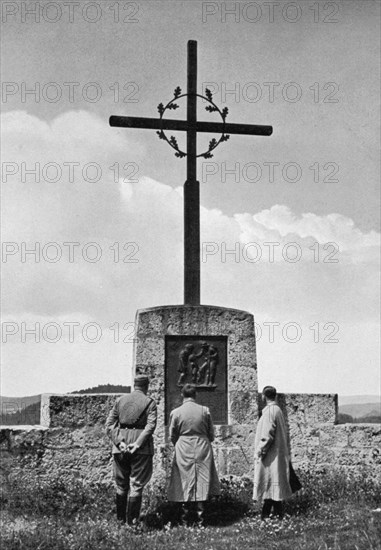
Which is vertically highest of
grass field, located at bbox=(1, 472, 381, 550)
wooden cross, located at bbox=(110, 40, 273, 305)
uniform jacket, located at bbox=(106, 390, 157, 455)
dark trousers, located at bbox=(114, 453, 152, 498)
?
wooden cross, located at bbox=(110, 40, 273, 305)

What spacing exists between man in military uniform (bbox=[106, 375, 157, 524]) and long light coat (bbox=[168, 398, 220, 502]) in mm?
374

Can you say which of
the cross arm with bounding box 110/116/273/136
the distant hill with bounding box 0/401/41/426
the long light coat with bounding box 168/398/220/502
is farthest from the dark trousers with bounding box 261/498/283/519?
the distant hill with bounding box 0/401/41/426

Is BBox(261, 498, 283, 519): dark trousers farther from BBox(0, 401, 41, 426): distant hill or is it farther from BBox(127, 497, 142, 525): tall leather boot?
BBox(0, 401, 41, 426): distant hill

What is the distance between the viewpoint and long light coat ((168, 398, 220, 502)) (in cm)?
790

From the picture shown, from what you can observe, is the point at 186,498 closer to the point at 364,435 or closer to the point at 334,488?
the point at 334,488

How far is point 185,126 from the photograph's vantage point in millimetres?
9992

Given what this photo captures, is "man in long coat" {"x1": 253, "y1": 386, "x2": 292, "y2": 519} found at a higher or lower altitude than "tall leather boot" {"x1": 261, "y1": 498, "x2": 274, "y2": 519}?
higher

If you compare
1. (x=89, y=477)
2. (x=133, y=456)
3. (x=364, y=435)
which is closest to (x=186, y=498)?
(x=133, y=456)

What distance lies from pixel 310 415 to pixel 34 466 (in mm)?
3684

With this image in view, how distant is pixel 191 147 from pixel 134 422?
13.0 feet

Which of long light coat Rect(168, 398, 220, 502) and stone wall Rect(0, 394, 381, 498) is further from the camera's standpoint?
stone wall Rect(0, 394, 381, 498)

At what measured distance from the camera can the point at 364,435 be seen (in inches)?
388

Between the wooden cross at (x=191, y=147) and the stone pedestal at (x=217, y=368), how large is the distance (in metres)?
0.41

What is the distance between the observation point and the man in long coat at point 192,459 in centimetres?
790
